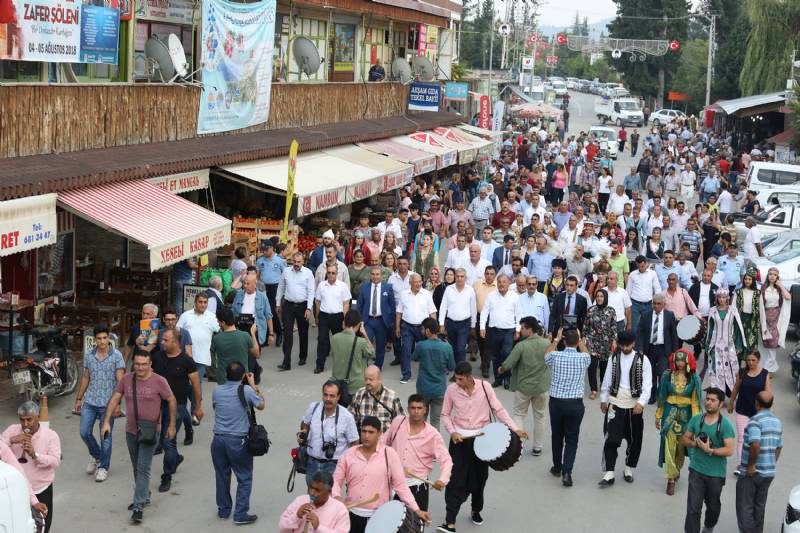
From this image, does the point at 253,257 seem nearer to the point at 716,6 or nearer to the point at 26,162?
the point at 26,162

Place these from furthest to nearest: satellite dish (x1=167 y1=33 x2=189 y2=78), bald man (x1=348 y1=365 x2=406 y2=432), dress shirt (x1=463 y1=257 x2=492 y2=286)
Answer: satellite dish (x1=167 y1=33 x2=189 y2=78) → dress shirt (x1=463 y1=257 x2=492 y2=286) → bald man (x1=348 y1=365 x2=406 y2=432)

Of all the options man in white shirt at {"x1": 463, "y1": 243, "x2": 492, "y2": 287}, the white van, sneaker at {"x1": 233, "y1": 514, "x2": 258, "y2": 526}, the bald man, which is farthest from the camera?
the white van

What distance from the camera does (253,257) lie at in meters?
20.5

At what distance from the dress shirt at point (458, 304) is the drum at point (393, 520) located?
295 inches

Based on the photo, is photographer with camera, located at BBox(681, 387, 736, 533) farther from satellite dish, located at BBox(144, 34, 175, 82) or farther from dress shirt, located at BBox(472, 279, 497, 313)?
satellite dish, located at BBox(144, 34, 175, 82)

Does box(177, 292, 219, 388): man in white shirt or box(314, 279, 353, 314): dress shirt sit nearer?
box(177, 292, 219, 388): man in white shirt

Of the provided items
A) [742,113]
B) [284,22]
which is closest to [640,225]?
[284,22]

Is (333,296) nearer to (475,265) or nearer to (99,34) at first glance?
(475,265)

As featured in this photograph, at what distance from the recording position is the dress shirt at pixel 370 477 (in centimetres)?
848

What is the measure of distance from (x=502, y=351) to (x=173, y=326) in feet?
15.8

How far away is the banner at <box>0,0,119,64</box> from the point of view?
14.8m

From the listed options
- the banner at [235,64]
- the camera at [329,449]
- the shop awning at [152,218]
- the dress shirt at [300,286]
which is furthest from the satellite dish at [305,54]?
the camera at [329,449]

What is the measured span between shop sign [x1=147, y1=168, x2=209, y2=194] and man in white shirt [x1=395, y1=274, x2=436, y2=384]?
14.1ft

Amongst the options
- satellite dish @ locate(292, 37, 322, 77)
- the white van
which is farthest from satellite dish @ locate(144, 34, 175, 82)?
the white van
